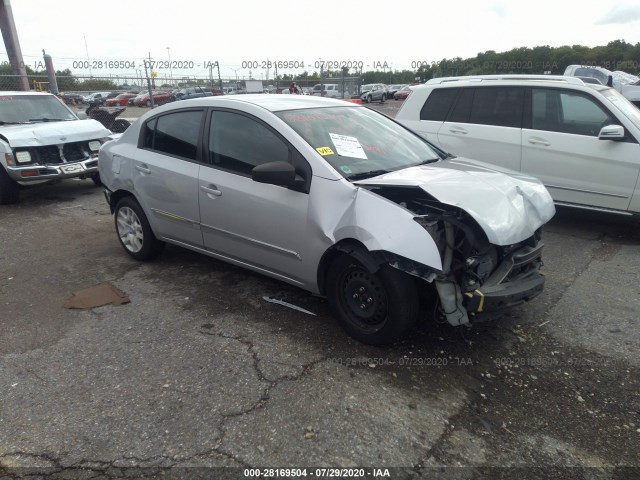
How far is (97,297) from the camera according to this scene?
4289 millimetres

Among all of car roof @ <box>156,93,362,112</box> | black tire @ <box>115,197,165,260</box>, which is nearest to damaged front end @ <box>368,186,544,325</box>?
car roof @ <box>156,93,362,112</box>

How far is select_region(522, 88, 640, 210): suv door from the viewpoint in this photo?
17.5 ft

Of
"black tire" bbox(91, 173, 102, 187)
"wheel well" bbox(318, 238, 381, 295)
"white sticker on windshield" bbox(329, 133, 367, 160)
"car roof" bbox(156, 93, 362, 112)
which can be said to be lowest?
"black tire" bbox(91, 173, 102, 187)

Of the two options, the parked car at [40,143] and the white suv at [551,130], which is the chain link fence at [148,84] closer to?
the parked car at [40,143]

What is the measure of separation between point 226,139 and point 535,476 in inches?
126

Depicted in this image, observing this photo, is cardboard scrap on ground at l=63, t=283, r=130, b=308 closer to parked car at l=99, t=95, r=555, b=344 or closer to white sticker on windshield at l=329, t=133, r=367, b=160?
parked car at l=99, t=95, r=555, b=344

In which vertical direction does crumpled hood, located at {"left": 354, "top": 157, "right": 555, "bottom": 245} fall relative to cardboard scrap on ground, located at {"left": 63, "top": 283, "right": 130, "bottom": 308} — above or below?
above

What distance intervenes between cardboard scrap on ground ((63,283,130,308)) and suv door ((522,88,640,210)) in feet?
16.1

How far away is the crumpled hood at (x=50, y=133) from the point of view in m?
7.32

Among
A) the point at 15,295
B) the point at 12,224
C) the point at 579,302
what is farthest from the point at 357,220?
the point at 12,224

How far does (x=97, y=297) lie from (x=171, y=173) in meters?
1.30

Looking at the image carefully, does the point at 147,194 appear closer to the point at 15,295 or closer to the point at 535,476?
the point at 15,295

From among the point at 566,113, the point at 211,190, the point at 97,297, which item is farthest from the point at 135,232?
the point at 566,113

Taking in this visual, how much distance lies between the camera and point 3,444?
252 cm
